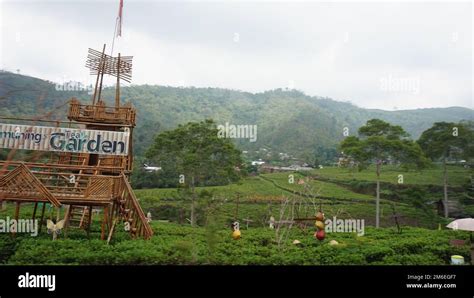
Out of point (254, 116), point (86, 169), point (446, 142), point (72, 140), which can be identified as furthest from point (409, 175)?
point (254, 116)

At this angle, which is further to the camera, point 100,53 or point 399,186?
point 399,186

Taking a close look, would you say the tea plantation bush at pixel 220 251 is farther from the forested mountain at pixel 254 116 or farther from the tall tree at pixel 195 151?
the forested mountain at pixel 254 116

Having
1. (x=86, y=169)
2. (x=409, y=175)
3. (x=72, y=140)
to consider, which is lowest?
(x=409, y=175)

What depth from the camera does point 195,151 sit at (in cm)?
1867

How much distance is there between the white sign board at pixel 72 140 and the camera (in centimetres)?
1093

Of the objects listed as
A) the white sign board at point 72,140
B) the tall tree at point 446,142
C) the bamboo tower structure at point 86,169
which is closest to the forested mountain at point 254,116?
the bamboo tower structure at point 86,169

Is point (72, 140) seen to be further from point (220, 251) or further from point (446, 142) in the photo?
point (446, 142)

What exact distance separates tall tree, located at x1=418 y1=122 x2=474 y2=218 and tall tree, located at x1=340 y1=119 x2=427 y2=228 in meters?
2.04

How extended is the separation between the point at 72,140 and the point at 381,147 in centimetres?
1540

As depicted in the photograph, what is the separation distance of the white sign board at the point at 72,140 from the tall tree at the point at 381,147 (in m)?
13.3
